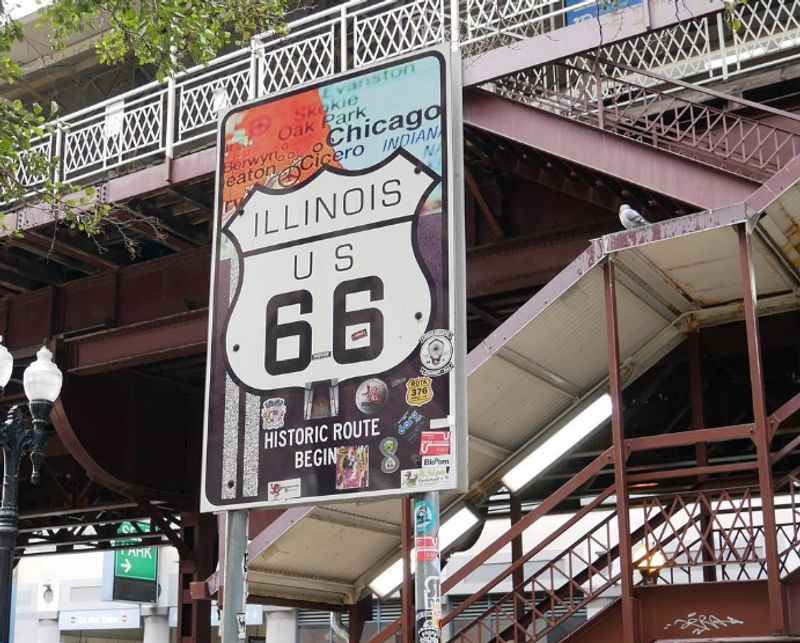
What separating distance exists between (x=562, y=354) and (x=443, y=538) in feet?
11.6

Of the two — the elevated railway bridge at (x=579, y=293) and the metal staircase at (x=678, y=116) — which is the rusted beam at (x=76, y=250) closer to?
the elevated railway bridge at (x=579, y=293)

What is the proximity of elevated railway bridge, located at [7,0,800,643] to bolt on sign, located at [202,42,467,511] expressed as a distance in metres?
1.74

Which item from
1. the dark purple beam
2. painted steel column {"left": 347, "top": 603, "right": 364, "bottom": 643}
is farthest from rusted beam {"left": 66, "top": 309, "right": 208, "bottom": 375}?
the dark purple beam

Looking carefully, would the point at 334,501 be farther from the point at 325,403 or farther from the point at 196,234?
the point at 196,234

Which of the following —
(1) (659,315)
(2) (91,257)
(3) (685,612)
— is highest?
(2) (91,257)

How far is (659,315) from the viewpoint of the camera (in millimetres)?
12289

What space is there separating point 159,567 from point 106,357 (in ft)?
94.0

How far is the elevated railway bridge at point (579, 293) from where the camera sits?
399 inches

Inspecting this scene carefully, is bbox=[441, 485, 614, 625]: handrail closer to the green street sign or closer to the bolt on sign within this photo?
the bolt on sign

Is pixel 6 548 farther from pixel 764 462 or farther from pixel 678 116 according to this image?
pixel 678 116

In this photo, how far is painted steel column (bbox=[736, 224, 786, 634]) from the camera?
354 inches

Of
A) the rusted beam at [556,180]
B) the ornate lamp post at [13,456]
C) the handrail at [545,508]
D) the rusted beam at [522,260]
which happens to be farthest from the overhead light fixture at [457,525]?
the ornate lamp post at [13,456]

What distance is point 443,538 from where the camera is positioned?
13.9 meters

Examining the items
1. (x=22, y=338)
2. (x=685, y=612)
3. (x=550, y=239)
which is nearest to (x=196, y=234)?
(x=22, y=338)
